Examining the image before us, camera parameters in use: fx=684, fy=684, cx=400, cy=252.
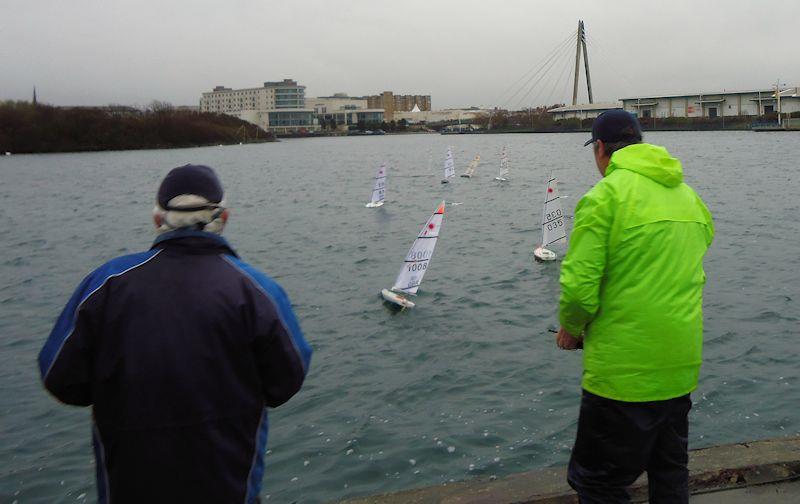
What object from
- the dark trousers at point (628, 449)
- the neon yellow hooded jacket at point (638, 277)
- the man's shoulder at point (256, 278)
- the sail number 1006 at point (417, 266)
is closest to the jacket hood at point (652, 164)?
the neon yellow hooded jacket at point (638, 277)

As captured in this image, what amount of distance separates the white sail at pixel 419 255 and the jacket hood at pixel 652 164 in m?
8.35

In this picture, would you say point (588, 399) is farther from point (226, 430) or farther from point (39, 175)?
point (39, 175)

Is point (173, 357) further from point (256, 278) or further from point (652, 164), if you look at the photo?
point (652, 164)

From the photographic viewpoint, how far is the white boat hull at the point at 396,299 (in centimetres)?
1221

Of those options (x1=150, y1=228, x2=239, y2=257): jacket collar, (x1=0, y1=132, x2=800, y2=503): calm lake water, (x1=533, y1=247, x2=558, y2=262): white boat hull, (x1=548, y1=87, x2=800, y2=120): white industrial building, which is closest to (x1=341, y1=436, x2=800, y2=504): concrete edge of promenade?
(x1=0, y1=132, x2=800, y2=503): calm lake water

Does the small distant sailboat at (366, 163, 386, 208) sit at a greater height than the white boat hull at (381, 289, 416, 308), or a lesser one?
greater

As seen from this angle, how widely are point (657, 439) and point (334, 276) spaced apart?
511 inches

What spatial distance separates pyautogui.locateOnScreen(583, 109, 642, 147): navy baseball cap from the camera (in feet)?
10.4

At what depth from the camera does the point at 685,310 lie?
2.94 metres

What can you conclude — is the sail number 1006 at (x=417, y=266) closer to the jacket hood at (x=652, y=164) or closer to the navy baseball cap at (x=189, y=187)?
the jacket hood at (x=652, y=164)

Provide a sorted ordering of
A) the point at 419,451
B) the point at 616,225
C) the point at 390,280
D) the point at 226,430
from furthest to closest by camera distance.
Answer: the point at 390,280 → the point at 419,451 → the point at 616,225 → the point at 226,430

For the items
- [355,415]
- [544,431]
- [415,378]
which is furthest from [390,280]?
[544,431]

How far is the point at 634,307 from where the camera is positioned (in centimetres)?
290

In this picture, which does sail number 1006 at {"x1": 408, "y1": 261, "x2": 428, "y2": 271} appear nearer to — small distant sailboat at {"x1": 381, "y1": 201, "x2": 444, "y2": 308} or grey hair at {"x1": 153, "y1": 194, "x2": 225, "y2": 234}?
small distant sailboat at {"x1": 381, "y1": 201, "x2": 444, "y2": 308}
